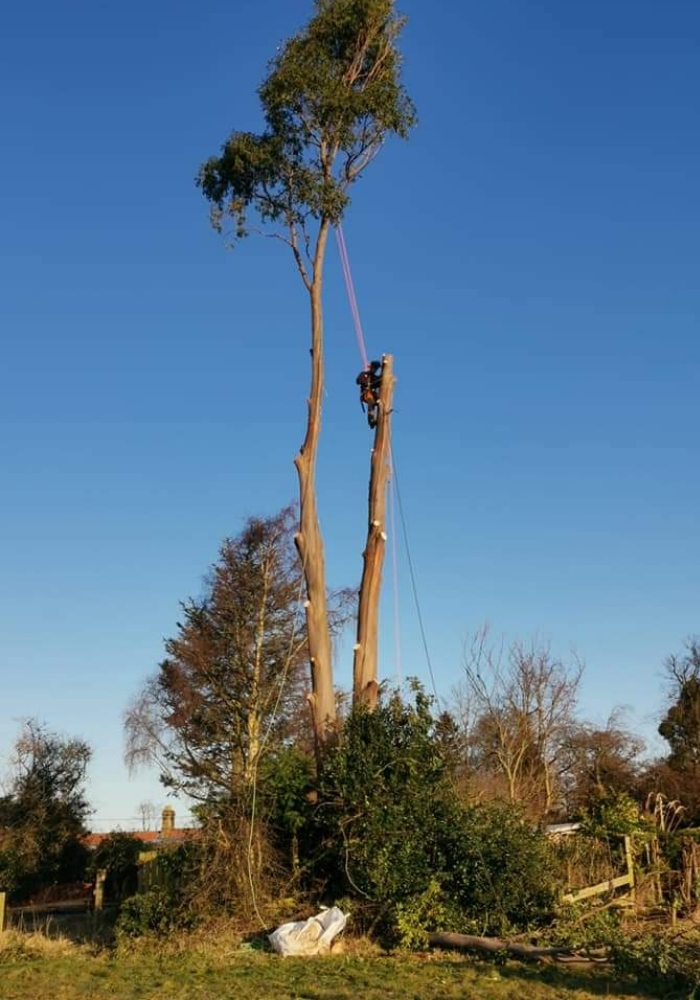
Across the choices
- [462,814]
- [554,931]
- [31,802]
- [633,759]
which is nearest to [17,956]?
[462,814]

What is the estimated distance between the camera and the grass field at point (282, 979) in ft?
30.4

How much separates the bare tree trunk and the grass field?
4.74m

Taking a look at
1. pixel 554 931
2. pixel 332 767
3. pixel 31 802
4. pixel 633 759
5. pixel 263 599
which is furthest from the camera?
pixel 633 759

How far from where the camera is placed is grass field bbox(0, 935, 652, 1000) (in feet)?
30.4

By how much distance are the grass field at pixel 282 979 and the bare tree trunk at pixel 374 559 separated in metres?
4.74

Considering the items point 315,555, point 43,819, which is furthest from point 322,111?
point 43,819

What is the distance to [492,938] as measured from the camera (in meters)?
11.6

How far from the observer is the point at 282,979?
10289 millimetres

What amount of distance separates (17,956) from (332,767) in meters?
4.62

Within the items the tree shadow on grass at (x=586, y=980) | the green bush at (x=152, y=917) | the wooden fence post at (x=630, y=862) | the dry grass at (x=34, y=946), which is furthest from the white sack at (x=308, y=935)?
the wooden fence post at (x=630, y=862)

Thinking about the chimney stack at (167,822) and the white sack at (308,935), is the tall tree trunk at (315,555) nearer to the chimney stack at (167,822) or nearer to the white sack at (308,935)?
the white sack at (308,935)

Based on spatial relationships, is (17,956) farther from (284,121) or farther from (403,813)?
(284,121)

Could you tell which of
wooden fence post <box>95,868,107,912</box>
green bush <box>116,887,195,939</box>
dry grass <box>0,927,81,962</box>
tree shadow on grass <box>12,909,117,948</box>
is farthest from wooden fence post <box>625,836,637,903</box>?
wooden fence post <box>95,868,107,912</box>

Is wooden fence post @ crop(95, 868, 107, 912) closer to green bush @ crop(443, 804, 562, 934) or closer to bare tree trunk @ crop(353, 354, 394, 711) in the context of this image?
bare tree trunk @ crop(353, 354, 394, 711)
